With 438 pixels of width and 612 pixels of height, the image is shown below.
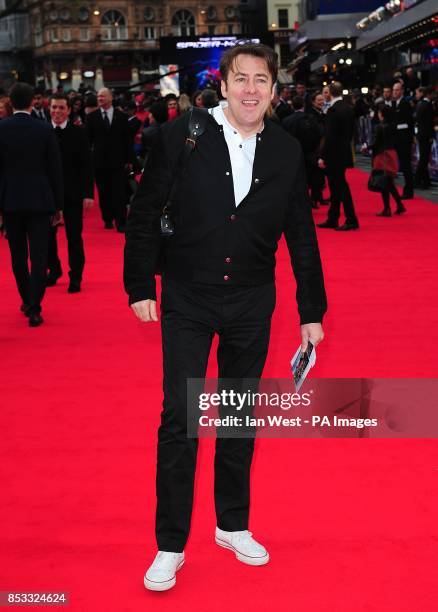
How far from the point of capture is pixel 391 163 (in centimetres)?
1509

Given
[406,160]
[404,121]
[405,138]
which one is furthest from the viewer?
[404,121]

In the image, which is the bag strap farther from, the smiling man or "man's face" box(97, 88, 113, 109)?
"man's face" box(97, 88, 113, 109)

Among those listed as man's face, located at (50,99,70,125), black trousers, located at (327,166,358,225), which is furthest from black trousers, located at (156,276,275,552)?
black trousers, located at (327,166,358,225)

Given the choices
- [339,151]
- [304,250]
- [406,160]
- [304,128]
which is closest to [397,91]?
[406,160]

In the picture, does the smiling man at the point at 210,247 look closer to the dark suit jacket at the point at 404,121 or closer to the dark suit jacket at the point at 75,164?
the dark suit jacket at the point at 75,164

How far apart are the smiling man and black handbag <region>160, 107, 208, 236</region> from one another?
0.06 feet

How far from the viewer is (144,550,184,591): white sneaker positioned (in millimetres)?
3707

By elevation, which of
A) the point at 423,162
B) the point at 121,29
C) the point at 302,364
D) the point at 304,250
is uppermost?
the point at 304,250

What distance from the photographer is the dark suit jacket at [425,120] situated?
18516 mm

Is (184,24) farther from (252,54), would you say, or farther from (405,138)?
(252,54)

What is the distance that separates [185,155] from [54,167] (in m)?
5.18

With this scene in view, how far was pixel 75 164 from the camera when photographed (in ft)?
33.1

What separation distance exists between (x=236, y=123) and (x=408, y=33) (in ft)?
93.2

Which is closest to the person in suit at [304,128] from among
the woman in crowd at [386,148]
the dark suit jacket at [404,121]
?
the woman in crowd at [386,148]
